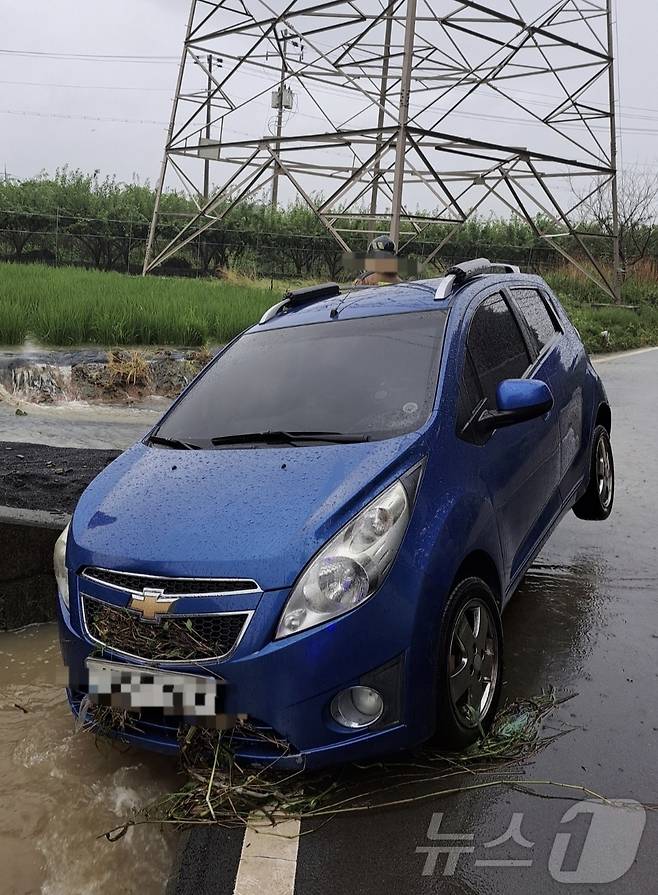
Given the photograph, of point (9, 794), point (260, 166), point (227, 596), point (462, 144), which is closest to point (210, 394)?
point (227, 596)

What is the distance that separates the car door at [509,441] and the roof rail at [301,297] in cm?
95

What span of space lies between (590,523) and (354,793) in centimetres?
362

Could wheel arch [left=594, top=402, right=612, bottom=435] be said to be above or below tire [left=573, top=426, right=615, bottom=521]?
above

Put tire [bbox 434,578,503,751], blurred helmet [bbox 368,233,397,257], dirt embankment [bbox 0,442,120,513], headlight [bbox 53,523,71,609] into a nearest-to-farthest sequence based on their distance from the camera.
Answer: tire [bbox 434,578,503,751]
headlight [bbox 53,523,71,609]
dirt embankment [bbox 0,442,120,513]
blurred helmet [bbox 368,233,397,257]

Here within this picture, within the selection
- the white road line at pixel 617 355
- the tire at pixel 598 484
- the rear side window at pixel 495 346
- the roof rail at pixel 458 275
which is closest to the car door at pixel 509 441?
the rear side window at pixel 495 346

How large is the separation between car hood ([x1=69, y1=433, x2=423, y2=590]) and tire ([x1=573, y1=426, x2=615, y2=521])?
8.87ft

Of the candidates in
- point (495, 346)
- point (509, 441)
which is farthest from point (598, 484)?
point (509, 441)

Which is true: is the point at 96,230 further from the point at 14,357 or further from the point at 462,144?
the point at 14,357

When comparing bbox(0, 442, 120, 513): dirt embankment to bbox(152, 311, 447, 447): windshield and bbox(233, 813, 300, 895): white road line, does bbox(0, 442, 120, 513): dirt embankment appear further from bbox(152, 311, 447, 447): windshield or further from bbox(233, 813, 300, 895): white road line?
bbox(233, 813, 300, 895): white road line

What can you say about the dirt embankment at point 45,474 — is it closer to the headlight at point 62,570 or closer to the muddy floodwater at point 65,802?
the muddy floodwater at point 65,802

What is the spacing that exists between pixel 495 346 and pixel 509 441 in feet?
2.14

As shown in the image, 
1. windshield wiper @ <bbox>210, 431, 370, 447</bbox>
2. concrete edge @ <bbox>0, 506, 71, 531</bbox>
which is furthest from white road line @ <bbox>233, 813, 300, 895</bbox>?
concrete edge @ <bbox>0, 506, 71, 531</bbox>

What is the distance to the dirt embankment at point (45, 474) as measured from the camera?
17.3 feet

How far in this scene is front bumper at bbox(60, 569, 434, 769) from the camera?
269 cm
